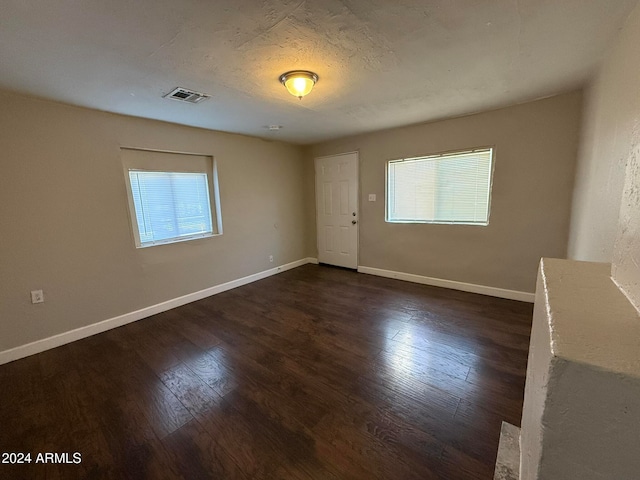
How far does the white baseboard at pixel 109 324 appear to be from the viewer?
2.33m

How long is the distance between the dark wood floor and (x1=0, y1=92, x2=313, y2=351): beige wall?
403mm

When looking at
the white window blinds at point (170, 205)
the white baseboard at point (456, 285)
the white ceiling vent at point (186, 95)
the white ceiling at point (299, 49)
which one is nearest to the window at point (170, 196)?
the white window blinds at point (170, 205)

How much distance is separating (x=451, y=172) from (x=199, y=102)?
3.16 meters

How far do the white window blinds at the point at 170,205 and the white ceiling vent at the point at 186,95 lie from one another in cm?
118

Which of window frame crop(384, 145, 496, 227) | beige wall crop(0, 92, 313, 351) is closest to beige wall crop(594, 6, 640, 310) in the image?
window frame crop(384, 145, 496, 227)

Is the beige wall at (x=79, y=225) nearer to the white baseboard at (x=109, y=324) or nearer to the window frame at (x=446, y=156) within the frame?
the white baseboard at (x=109, y=324)

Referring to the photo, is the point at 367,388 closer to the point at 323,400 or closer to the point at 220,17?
the point at 323,400

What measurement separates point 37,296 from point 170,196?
5.28ft

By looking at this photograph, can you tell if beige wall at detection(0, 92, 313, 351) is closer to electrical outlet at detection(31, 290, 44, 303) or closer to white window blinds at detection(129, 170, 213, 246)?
electrical outlet at detection(31, 290, 44, 303)

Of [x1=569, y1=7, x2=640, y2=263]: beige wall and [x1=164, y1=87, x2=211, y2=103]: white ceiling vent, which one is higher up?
[x1=164, y1=87, x2=211, y2=103]: white ceiling vent

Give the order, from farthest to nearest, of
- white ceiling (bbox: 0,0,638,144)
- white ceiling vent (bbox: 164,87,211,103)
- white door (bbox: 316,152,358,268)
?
white door (bbox: 316,152,358,268) → white ceiling vent (bbox: 164,87,211,103) → white ceiling (bbox: 0,0,638,144)

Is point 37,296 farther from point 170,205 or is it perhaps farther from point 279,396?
point 279,396

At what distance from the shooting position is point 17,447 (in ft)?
4.83

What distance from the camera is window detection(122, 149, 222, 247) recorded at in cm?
305
